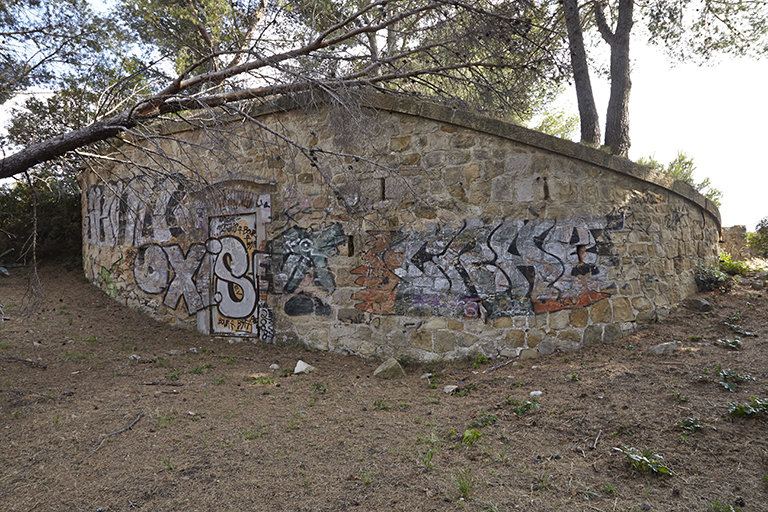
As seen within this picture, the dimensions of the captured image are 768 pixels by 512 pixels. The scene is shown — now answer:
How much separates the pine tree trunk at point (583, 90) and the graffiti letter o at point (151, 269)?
789 cm

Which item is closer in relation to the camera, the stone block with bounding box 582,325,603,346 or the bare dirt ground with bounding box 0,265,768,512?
the bare dirt ground with bounding box 0,265,768,512

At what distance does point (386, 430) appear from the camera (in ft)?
12.9

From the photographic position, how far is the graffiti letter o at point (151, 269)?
→ 7809 mm

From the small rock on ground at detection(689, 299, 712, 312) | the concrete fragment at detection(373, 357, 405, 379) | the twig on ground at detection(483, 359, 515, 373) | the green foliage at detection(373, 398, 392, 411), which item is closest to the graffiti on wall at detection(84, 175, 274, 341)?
the concrete fragment at detection(373, 357, 405, 379)

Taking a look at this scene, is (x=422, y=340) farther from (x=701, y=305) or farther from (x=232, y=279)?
(x=701, y=305)

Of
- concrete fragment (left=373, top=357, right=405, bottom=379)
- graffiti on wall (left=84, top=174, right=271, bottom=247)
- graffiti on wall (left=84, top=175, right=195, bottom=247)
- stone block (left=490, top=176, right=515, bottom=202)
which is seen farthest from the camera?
graffiti on wall (left=84, top=175, right=195, bottom=247)

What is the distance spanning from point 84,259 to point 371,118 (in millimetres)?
8254

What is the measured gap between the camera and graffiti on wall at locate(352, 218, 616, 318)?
5547 mm

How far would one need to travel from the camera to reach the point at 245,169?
6945mm

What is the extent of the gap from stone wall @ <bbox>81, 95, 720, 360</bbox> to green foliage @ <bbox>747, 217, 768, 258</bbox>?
14.0ft

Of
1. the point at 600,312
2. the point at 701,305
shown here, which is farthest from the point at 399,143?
the point at 701,305

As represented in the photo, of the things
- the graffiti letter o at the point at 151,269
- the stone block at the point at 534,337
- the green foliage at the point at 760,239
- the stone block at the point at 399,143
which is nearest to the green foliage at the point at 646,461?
the stone block at the point at 534,337

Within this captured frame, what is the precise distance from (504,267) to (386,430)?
8.81 feet

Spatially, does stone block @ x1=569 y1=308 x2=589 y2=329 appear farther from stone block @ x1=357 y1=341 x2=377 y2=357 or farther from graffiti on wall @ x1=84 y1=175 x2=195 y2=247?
graffiti on wall @ x1=84 y1=175 x2=195 y2=247
